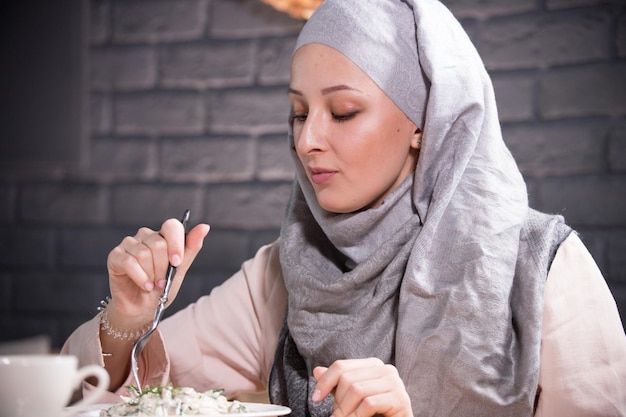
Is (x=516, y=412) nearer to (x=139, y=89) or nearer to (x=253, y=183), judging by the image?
(x=253, y=183)

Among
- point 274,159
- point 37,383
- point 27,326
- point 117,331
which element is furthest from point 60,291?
point 37,383

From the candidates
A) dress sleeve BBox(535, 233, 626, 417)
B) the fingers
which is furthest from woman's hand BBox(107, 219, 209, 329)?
dress sleeve BBox(535, 233, 626, 417)

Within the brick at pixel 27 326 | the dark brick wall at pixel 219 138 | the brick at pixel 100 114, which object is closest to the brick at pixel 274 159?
the dark brick wall at pixel 219 138

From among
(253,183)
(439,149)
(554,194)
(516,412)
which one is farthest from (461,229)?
(253,183)

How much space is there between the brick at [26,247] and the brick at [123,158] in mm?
271

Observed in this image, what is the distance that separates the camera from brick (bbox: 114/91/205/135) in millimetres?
2422

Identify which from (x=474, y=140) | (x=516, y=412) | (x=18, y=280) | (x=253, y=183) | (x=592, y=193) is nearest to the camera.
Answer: (x=516, y=412)

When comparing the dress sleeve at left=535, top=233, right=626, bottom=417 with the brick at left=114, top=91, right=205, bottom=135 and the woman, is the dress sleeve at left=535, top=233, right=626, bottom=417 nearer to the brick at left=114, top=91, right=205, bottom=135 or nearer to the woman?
the woman

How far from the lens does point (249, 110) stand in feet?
7.71

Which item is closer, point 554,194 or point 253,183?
point 554,194

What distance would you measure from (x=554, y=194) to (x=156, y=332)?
1.08 meters

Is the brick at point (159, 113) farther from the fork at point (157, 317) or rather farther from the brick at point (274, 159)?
the fork at point (157, 317)

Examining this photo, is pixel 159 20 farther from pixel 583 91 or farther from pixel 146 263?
pixel 146 263

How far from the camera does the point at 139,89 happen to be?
8.19 ft
